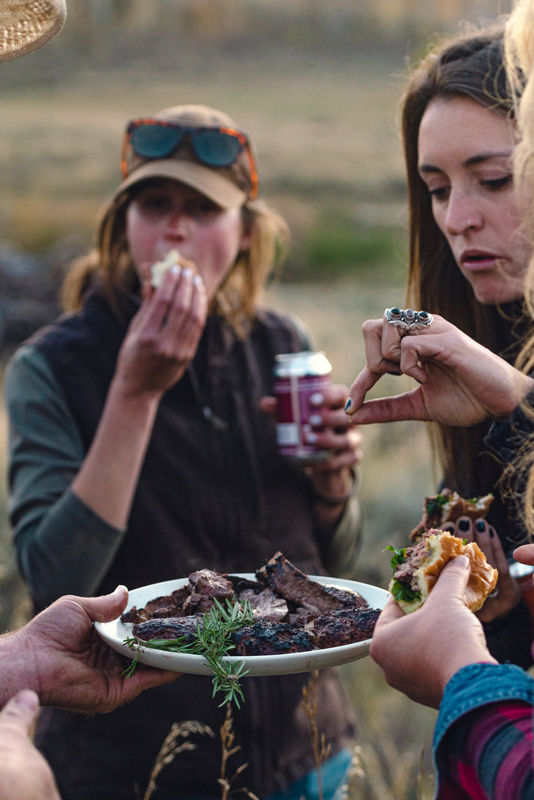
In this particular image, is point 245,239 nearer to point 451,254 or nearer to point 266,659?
point 451,254

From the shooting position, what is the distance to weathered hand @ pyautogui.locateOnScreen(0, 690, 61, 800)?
1043mm

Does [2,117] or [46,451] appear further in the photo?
[2,117]

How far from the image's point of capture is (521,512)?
1.83 metres

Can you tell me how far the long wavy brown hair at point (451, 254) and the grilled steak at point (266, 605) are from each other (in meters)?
0.74

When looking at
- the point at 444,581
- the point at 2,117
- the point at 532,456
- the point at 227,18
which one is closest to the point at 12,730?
the point at 444,581

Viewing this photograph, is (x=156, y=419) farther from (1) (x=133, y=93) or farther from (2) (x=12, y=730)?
(1) (x=133, y=93)

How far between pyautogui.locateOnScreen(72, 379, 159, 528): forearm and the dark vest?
0.25 m

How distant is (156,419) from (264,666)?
197 centimetres

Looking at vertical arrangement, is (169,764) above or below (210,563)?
below

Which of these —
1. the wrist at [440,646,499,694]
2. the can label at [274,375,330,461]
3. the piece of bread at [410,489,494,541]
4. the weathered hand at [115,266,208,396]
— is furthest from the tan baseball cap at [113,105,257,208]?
the wrist at [440,646,499,694]

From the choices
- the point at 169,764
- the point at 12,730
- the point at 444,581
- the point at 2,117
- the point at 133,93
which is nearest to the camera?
the point at 12,730

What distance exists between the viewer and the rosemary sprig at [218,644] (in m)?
1.39

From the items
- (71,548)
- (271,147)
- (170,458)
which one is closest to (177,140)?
(170,458)

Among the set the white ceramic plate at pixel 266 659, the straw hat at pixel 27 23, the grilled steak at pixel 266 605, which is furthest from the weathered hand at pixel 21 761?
the straw hat at pixel 27 23
